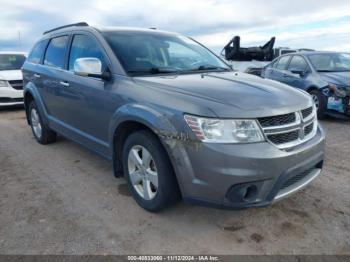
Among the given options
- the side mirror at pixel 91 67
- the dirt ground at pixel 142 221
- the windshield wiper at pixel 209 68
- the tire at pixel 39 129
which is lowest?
the dirt ground at pixel 142 221

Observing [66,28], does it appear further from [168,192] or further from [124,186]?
[168,192]

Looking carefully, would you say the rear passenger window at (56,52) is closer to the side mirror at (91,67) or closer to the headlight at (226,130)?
the side mirror at (91,67)

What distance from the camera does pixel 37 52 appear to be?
5.65 meters

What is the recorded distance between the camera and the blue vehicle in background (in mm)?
7027

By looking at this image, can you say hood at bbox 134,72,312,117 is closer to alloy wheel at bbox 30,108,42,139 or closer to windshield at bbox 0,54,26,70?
alloy wheel at bbox 30,108,42,139

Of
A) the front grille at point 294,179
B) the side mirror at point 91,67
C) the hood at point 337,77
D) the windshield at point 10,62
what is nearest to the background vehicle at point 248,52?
the hood at point 337,77

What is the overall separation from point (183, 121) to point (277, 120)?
2.52 feet

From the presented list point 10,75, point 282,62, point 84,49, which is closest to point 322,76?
point 282,62

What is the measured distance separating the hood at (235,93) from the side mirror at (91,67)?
44 cm

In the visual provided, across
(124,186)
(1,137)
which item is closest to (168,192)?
(124,186)

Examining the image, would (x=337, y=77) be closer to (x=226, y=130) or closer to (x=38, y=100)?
(x=226, y=130)

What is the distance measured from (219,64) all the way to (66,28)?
7.27 ft

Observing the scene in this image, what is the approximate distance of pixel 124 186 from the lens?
13.1ft

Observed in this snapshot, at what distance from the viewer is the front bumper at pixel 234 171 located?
2.59 m
